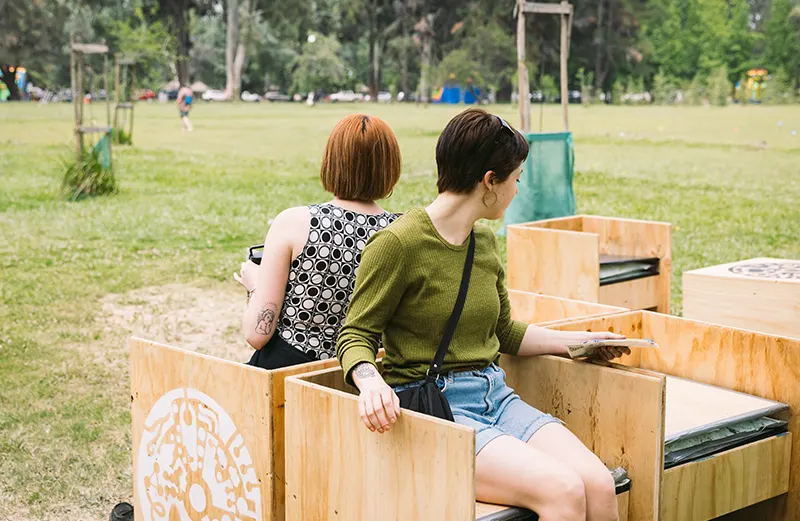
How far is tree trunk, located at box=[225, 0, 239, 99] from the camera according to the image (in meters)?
25.5

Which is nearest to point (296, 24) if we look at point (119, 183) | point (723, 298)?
point (119, 183)

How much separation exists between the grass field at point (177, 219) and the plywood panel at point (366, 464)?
1.55 metres

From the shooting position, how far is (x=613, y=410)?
9.13ft

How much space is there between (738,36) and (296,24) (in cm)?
927

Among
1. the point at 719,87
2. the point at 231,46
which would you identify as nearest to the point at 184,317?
the point at 719,87

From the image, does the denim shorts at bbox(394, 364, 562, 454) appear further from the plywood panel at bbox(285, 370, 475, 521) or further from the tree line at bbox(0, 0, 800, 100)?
the tree line at bbox(0, 0, 800, 100)

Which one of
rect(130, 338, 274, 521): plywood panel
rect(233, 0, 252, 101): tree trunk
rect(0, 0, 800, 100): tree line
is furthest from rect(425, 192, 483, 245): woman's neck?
rect(233, 0, 252, 101): tree trunk

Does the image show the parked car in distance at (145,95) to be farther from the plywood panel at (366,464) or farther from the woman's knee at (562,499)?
the woman's knee at (562,499)

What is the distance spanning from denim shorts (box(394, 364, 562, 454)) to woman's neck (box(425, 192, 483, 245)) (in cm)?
34

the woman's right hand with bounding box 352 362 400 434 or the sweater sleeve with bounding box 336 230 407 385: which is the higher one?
the sweater sleeve with bounding box 336 230 407 385

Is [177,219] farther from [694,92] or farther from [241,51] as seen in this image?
[241,51]

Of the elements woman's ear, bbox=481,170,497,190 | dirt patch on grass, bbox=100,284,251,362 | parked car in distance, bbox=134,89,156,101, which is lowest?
dirt patch on grass, bbox=100,284,251,362

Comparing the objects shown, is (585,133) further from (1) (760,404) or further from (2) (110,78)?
(1) (760,404)

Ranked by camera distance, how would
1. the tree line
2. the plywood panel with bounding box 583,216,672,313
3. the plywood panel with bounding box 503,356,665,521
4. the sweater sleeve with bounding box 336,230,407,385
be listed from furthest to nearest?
the tree line
the plywood panel with bounding box 583,216,672,313
the plywood panel with bounding box 503,356,665,521
the sweater sleeve with bounding box 336,230,407,385
